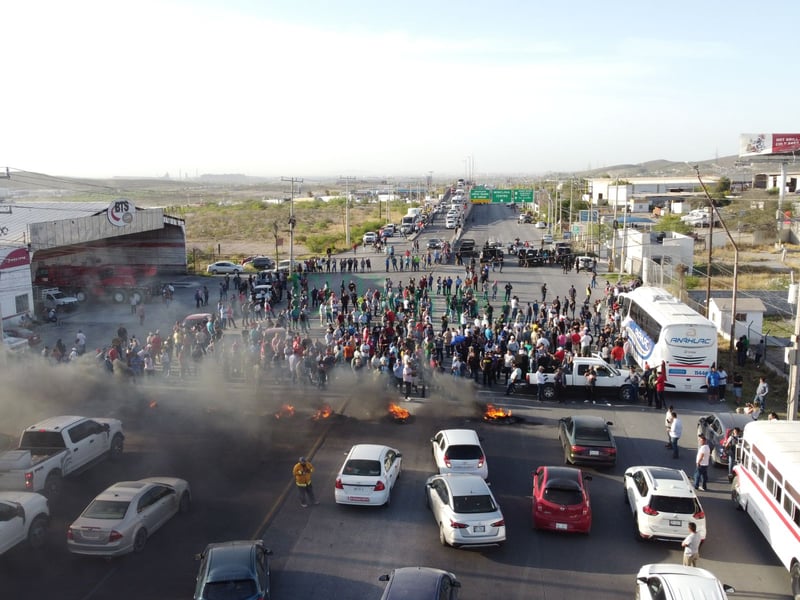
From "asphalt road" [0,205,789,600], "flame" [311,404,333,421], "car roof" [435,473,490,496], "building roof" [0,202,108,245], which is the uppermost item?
"building roof" [0,202,108,245]

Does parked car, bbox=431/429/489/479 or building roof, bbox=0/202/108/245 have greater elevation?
building roof, bbox=0/202/108/245

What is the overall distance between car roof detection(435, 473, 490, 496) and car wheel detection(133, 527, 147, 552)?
5.60 m

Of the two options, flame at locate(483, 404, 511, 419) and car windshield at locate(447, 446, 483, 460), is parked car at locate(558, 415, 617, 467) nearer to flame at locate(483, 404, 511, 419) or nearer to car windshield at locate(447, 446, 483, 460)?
car windshield at locate(447, 446, 483, 460)

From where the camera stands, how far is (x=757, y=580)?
12.4 m

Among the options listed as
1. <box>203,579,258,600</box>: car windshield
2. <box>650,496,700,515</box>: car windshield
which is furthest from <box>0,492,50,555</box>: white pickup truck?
<box>650,496,700,515</box>: car windshield

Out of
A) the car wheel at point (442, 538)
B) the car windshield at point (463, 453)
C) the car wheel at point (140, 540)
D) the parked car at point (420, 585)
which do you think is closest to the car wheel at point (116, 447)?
the car wheel at point (140, 540)

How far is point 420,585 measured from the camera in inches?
401

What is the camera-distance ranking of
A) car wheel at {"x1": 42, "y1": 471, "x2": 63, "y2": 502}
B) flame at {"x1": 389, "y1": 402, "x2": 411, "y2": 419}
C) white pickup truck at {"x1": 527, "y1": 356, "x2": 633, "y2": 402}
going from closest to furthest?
car wheel at {"x1": 42, "y1": 471, "x2": 63, "y2": 502} < flame at {"x1": 389, "y1": 402, "x2": 411, "y2": 419} < white pickup truck at {"x1": 527, "y1": 356, "x2": 633, "y2": 402}

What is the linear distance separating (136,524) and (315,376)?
1127cm

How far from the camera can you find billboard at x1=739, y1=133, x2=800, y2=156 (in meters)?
89.2

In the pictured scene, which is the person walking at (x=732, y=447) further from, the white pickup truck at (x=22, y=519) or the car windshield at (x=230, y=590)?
the white pickup truck at (x=22, y=519)

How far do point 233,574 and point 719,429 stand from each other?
1306 cm

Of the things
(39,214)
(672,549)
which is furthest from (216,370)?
(39,214)

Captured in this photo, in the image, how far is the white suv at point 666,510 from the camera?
1335 centimetres
